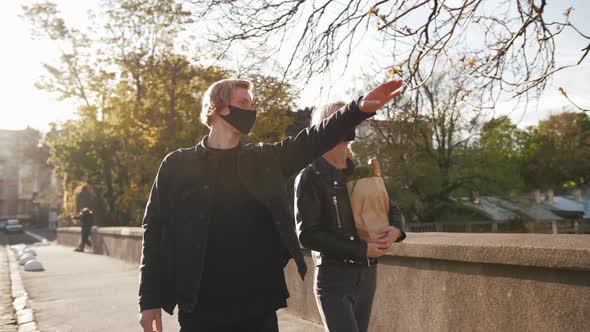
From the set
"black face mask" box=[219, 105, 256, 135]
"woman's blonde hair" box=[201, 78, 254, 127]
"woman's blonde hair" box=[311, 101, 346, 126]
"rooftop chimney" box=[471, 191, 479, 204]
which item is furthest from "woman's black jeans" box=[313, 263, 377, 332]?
"rooftop chimney" box=[471, 191, 479, 204]

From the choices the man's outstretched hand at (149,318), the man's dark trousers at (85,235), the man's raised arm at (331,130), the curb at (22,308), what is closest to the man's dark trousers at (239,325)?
the man's outstretched hand at (149,318)

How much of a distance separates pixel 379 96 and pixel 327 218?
87cm

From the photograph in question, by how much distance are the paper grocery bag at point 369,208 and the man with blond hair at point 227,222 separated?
48 cm

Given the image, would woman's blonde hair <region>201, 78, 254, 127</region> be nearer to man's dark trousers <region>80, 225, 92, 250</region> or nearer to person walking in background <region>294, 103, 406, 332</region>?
person walking in background <region>294, 103, 406, 332</region>

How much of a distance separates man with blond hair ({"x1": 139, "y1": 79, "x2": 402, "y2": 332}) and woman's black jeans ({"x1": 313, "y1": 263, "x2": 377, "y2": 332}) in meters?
0.40

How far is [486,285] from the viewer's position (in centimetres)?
392

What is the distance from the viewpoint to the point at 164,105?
30172mm

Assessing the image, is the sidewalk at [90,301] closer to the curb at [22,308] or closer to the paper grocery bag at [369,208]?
the curb at [22,308]

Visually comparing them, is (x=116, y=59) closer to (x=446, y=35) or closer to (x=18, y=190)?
(x=446, y=35)

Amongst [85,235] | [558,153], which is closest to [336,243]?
[85,235]

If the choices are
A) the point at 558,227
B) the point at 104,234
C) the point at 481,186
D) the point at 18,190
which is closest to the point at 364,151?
the point at 481,186

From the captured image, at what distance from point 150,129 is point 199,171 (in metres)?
27.2

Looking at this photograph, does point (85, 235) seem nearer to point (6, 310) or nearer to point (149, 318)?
point (6, 310)

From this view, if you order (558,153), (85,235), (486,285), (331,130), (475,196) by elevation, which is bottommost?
(85,235)
